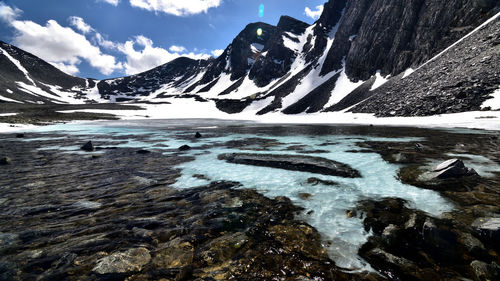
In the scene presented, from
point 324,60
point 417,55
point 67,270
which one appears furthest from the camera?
point 324,60

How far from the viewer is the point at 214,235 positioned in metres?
4.77

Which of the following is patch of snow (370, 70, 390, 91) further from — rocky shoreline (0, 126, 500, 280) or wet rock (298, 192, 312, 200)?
wet rock (298, 192, 312, 200)

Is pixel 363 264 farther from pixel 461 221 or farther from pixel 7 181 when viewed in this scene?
pixel 7 181

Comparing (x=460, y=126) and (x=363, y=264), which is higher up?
(x=460, y=126)

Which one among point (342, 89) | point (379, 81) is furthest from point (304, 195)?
point (342, 89)

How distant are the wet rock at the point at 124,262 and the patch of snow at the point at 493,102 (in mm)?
39496

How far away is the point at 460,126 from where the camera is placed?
84.0 ft

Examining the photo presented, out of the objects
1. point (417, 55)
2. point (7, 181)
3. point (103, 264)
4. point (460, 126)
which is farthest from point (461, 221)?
point (417, 55)

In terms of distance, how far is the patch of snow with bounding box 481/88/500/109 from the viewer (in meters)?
27.4

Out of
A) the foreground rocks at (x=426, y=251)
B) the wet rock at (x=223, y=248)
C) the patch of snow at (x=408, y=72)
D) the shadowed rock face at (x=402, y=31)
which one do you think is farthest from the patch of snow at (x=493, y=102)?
the wet rock at (x=223, y=248)

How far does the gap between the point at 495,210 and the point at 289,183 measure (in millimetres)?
5355

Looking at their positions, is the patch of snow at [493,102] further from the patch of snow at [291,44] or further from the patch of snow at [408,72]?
the patch of snow at [291,44]

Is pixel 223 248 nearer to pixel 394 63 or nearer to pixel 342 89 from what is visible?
pixel 394 63

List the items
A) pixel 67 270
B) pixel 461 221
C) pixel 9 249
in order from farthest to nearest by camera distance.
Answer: pixel 461 221 → pixel 9 249 → pixel 67 270
